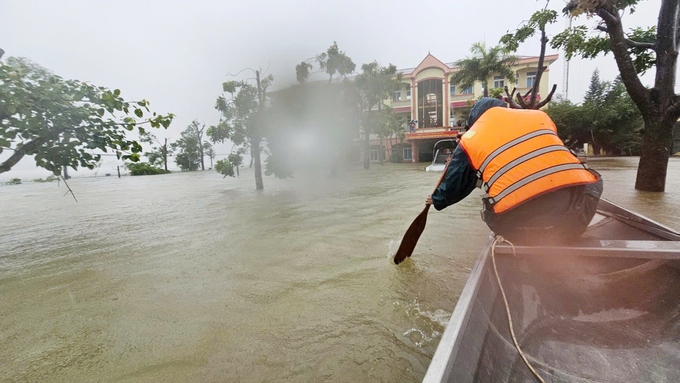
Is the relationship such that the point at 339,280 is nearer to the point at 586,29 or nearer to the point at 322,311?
the point at 322,311

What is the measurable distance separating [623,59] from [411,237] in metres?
7.38

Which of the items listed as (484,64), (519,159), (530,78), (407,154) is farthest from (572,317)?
(530,78)

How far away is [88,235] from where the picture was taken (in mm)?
5387

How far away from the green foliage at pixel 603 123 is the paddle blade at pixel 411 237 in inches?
1066

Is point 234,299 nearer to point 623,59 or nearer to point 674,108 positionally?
point 623,59

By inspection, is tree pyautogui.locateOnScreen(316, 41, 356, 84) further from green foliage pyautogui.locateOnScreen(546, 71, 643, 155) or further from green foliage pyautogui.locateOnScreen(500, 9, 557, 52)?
green foliage pyautogui.locateOnScreen(546, 71, 643, 155)

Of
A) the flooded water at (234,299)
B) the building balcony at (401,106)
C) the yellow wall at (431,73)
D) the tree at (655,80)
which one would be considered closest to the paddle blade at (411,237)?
the flooded water at (234,299)

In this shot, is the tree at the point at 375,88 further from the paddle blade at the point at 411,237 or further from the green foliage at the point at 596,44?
the paddle blade at the point at 411,237

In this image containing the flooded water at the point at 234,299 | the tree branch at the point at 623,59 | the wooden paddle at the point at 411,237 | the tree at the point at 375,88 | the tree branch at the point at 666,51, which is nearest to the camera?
the flooded water at the point at 234,299

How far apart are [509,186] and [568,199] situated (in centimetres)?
42

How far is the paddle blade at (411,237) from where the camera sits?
3142mm

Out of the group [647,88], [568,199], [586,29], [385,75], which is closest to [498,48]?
[385,75]

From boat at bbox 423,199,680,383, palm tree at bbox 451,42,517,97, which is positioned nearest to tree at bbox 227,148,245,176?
boat at bbox 423,199,680,383

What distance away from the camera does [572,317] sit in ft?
6.32
